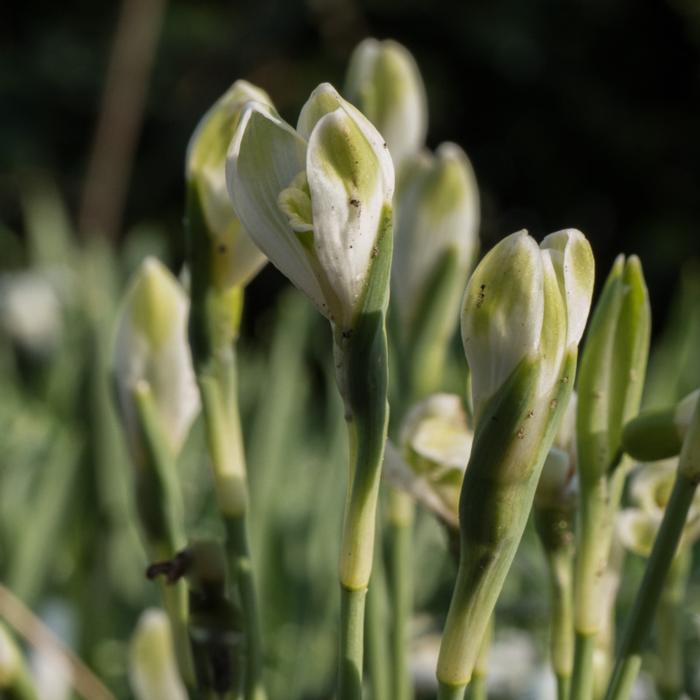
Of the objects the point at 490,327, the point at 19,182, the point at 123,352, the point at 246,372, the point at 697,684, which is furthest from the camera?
the point at 19,182

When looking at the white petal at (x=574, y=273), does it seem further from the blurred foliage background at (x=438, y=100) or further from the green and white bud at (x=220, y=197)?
the blurred foliage background at (x=438, y=100)

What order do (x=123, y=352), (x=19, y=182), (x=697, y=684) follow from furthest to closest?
(x=19, y=182)
(x=697, y=684)
(x=123, y=352)

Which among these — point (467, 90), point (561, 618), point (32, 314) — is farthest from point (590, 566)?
point (467, 90)

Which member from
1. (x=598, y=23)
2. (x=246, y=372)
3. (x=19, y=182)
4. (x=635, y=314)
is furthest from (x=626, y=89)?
(x=635, y=314)

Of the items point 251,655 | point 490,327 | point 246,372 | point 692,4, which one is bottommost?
point 246,372

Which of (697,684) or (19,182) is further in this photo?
(19,182)

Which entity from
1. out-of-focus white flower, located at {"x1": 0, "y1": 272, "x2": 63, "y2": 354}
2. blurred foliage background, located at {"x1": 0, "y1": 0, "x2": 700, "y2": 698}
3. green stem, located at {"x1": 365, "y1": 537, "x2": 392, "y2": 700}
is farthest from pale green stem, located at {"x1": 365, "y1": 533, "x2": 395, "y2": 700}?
blurred foliage background, located at {"x1": 0, "y1": 0, "x2": 700, "y2": 698}

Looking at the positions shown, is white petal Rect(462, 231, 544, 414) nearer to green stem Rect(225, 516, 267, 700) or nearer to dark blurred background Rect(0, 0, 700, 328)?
green stem Rect(225, 516, 267, 700)

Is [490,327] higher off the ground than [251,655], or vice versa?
[490,327]

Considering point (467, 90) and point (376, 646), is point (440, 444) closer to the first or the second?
point (376, 646)

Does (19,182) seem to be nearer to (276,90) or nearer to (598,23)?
(276,90)
